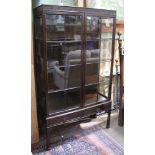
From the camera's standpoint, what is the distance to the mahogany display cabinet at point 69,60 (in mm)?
2174

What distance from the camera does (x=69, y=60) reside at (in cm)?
238

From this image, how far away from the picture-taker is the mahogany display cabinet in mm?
2174

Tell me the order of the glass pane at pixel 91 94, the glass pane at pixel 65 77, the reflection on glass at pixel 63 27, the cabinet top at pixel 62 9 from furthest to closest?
the glass pane at pixel 91 94
the glass pane at pixel 65 77
the reflection on glass at pixel 63 27
the cabinet top at pixel 62 9

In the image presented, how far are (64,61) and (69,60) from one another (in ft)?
0.20

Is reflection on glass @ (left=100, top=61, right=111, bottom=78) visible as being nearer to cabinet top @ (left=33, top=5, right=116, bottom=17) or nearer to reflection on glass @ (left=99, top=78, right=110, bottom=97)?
reflection on glass @ (left=99, top=78, right=110, bottom=97)

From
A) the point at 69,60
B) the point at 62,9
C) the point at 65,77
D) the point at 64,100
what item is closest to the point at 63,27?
the point at 62,9

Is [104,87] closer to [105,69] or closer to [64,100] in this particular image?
[105,69]

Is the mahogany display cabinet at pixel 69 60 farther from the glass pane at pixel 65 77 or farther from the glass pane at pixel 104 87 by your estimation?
the glass pane at pixel 104 87

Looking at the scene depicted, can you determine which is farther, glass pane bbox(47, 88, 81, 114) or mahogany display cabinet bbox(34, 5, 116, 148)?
→ glass pane bbox(47, 88, 81, 114)

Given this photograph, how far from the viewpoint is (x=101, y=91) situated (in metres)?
2.82

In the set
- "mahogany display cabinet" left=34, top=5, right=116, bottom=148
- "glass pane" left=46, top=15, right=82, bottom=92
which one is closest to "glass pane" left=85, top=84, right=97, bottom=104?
"mahogany display cabinet" left=34, top=5, right=116, bottom=148

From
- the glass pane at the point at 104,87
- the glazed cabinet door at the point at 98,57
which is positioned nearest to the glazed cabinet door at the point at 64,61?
the glazed cabinet door at the point at 98,57
